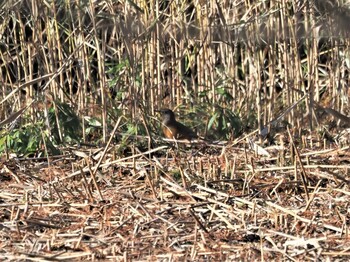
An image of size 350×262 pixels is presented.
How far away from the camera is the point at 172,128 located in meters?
7.77

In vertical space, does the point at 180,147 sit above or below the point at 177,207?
below

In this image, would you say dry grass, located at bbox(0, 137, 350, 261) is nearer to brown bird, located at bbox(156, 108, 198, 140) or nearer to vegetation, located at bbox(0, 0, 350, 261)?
vegetation, located at bbox(0, 0, 350, 261)

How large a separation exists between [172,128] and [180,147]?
0.50 metres

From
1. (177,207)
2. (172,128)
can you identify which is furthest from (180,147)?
(177,207)

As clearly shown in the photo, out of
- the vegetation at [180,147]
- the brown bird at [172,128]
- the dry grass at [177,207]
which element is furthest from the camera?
the brown bird at [172,128]

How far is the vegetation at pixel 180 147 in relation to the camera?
16.5 ft

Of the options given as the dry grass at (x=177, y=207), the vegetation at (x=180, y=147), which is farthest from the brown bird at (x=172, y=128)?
the dry grass at (x=177, y=207)

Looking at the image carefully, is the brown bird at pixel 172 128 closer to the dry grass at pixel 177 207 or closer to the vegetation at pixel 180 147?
the vegetation at pixel 180 147

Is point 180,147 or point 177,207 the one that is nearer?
point 177,207

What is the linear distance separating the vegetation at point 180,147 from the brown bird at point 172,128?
0.34 feet

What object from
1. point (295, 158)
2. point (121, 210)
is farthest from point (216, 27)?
point (121, 210)

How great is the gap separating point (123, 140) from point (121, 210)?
164 cm

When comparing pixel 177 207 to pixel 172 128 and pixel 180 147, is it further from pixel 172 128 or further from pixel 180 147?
pixel 172 128

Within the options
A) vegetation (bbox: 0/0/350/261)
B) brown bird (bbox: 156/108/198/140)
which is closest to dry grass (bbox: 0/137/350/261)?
vegetation (bbox: 0/0/350/261)
